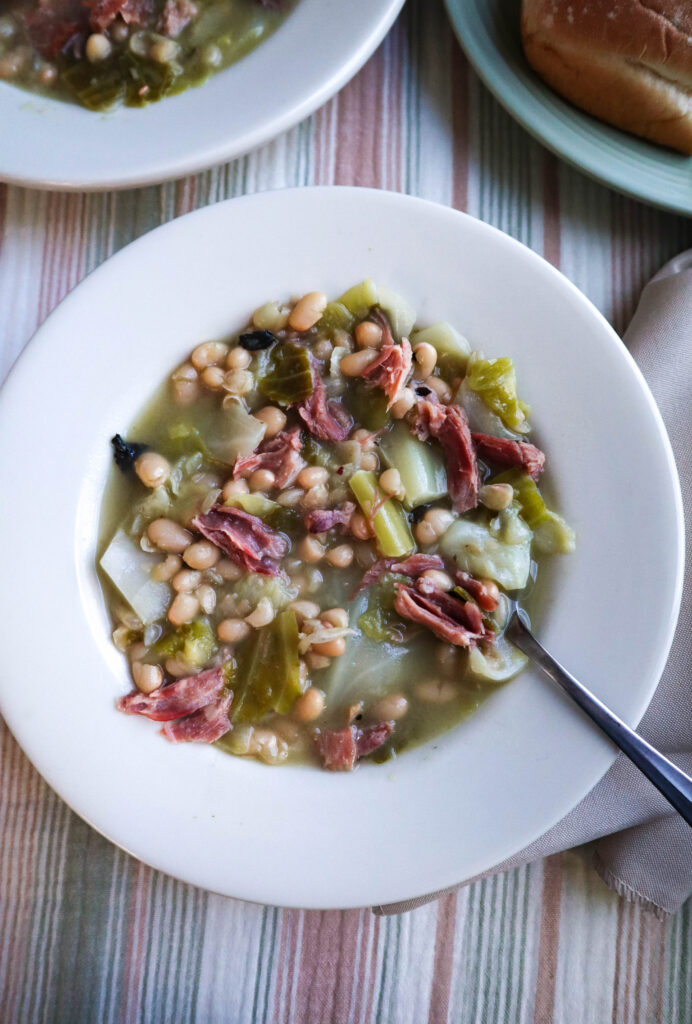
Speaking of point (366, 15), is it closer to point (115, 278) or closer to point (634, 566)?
point (115, 278)

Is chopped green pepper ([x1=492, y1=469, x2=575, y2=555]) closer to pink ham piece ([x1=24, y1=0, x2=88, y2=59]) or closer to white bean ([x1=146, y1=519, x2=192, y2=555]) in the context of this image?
white bean ([x1=146, y1=519, x2=192, y2=555])

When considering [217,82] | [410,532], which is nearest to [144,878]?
[410,532]

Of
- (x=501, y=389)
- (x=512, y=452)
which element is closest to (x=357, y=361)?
(x=501, y=389)

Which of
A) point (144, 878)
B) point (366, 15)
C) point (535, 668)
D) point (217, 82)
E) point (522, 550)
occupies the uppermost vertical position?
point (366, 15)

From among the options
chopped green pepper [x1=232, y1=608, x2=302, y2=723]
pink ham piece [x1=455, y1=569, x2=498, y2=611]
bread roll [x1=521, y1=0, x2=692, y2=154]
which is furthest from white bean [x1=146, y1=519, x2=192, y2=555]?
bread roll [x1=521, y1=0, x2=692, y2=154]

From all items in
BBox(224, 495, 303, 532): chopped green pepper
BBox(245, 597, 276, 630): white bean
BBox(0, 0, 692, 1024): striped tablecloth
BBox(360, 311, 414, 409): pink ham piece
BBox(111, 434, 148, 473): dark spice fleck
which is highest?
BBox(360, 311, 414, 409): pink ham piece

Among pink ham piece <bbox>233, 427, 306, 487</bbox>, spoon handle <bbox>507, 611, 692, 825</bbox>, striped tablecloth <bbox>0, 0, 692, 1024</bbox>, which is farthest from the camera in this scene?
striped tablecloth <bbox>0, 0, 692, 1024</bbox>

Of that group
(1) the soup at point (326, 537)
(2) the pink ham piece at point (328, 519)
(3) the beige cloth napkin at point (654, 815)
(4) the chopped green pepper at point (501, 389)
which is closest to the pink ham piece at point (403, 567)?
(1) the soup at point (326, 537)
